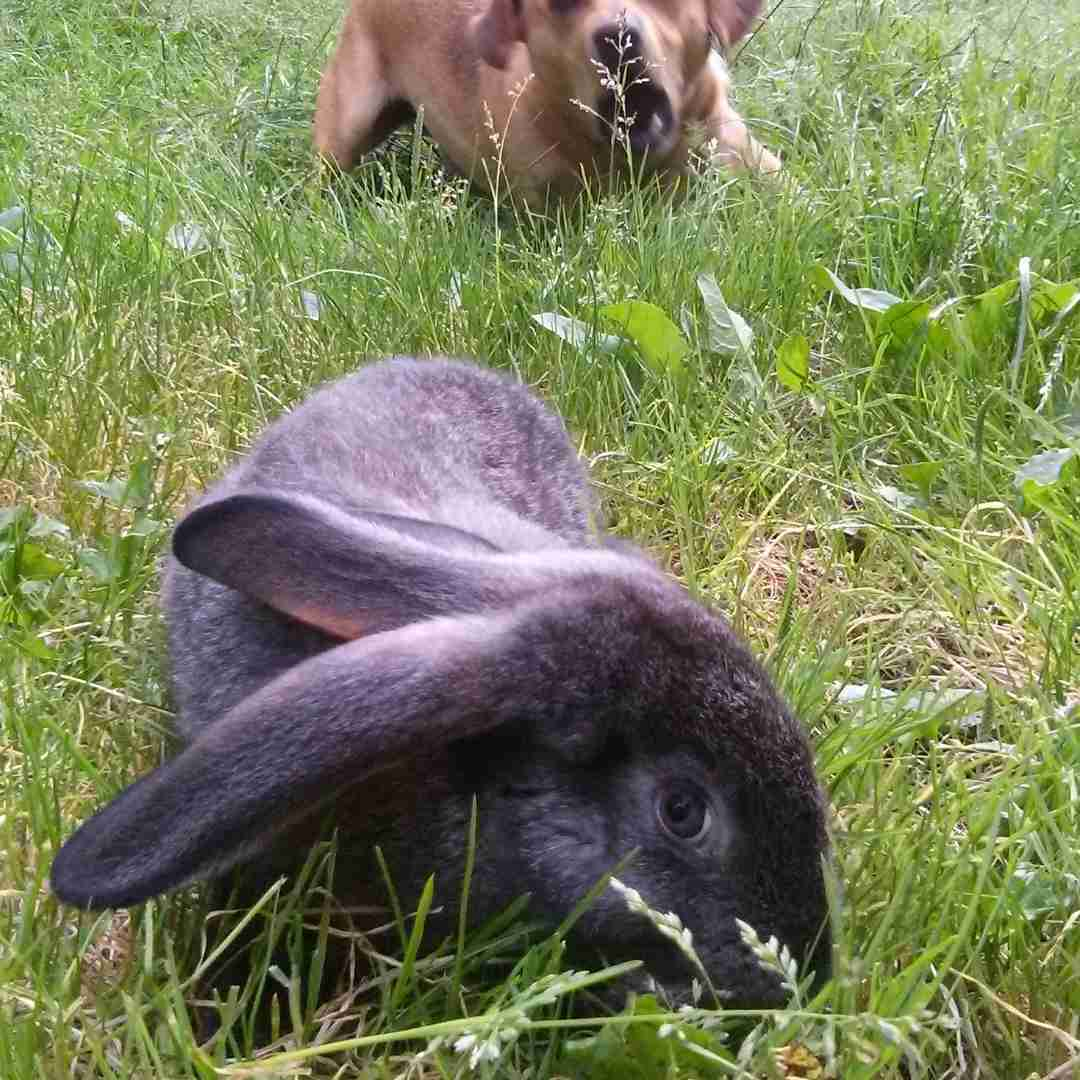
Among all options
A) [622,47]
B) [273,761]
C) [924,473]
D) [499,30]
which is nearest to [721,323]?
[924,473]

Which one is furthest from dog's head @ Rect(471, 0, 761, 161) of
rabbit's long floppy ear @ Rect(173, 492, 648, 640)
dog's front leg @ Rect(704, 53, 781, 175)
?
rabbit's long floppy ear @ Rect(173, 492, 648, 640)

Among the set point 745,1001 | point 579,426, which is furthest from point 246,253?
point 745,1001

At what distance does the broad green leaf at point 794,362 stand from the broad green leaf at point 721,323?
0.11m

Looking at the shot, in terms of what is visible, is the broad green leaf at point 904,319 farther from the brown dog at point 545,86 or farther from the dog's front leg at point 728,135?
the dog's front leg at point 728,135

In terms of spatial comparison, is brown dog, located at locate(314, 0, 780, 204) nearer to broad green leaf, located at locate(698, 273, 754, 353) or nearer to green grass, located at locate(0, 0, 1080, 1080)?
green grass, located at locate(0, 0, 1080, 1080)

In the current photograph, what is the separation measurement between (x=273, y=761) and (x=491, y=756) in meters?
0.37

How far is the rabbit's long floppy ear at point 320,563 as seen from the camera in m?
1.91

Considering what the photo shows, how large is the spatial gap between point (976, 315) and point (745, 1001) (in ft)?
6.58

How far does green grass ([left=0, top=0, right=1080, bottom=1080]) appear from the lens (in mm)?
1815

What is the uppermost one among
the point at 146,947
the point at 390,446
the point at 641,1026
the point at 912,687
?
the point at 390,446

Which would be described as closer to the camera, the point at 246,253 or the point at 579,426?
the point at 579,426

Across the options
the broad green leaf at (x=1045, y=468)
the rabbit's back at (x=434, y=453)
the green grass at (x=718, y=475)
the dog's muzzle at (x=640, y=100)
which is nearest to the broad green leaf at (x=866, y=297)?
the green grass at (x=718, y=475)

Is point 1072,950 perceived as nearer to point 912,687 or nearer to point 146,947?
point 912,687

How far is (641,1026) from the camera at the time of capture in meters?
1.72
